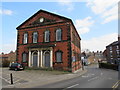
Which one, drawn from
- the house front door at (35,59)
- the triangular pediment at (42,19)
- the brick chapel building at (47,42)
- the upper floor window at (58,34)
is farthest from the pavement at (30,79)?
the triangular pediment at (42,19)

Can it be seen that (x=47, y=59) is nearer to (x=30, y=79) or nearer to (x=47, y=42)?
(x=47, y=42)

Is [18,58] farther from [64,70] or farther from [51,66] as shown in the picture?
[64,70]

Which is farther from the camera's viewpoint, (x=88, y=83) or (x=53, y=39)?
(x=53, y=39)

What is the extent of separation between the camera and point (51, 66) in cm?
2323

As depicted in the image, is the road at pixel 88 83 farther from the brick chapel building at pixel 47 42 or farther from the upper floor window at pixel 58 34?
the upper floor window at pixel 58 34

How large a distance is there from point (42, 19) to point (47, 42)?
570 centimetres

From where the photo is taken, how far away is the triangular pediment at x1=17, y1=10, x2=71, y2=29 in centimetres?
2444

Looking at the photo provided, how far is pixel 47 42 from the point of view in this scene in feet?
81.1

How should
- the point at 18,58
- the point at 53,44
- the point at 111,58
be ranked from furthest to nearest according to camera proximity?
the point at 111,58 → the point at 18,58 → the point at 53,44

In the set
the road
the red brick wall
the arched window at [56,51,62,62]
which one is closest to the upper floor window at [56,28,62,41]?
the red brick wall

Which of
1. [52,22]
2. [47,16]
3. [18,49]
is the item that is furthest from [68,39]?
[18,49]

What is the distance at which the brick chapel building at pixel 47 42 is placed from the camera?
2280 centimetres

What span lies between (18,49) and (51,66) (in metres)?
10.5

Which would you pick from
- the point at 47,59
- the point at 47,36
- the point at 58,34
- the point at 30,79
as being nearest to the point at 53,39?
the point at 58,34
